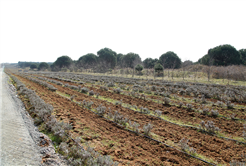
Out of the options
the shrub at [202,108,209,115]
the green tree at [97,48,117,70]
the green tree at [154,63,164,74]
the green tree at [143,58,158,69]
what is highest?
the green tree at [97,48,117,70]

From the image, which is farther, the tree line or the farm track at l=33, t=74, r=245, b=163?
the tree line

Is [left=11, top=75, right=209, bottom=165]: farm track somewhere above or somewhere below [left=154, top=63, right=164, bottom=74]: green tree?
below

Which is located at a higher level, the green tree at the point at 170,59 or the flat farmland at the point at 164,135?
the green tree at the point at 170,59

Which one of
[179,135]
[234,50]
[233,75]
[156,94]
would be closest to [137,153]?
[179,135]

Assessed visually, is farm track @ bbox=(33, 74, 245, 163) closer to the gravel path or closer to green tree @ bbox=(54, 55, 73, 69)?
the gravel path

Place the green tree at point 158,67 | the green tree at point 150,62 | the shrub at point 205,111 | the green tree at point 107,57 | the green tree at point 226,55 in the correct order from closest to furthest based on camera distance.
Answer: the shrub at point 205,111 < the green tree at point 158,67 < the green tree at point 226,55 < the green tree at point 150,62 < the green tree at point 107,57

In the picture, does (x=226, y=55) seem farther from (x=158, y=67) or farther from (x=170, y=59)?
(x=158, y=67)

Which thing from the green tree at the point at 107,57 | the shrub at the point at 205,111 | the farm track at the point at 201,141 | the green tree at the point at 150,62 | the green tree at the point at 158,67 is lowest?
the farm track at the point at 201,141

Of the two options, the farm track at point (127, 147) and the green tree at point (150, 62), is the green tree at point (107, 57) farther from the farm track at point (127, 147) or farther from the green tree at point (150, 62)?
the farm track at point (127, 147)

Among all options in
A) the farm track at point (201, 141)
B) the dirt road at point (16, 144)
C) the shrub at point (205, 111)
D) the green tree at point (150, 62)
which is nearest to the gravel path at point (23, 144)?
the dirt road at point (16, 144)

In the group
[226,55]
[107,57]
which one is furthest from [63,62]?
[226,55]

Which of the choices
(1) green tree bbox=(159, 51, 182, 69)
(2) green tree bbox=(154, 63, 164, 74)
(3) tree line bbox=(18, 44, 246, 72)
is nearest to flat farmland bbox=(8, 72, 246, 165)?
(3) tree line bbox=(18, 44, 246, 72)

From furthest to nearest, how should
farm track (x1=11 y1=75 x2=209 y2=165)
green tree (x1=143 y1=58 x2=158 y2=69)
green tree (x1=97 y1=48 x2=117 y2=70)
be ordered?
green tree (x1=97 y1=48 x2=117 y2=70)
green tree (x1=143 y1=58 x2=158 y2=69)
farm track (x1=11 y1=75 x2=209 y2=165)

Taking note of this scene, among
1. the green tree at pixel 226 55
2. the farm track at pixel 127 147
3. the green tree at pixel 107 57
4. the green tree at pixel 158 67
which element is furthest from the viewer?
the green tree at pixel 107 57
